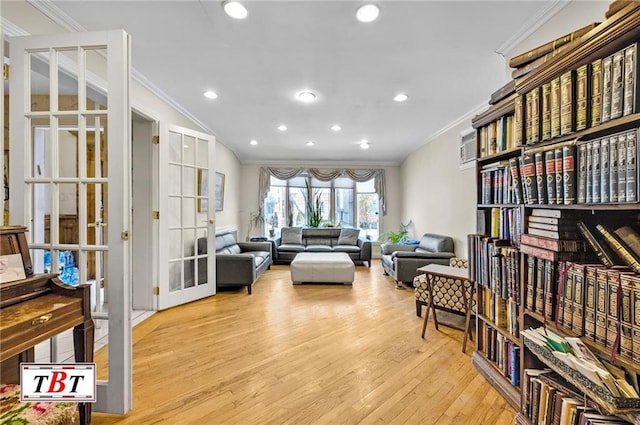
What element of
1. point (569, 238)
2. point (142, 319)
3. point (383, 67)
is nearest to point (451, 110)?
point (383, 67)

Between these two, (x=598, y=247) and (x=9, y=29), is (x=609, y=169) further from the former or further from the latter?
(x=9, y=29)

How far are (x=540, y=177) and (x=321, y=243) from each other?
18.4 ft

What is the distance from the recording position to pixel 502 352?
1.98 m

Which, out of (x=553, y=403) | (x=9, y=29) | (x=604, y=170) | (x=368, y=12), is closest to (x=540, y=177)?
(x=604, y=170)

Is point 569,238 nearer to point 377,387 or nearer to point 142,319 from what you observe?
point 377,387

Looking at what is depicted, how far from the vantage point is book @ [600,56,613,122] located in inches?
45.8

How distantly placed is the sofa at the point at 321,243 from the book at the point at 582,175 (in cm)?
494

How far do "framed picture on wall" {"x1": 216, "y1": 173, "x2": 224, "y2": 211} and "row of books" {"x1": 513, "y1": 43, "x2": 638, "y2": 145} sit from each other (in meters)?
4.72

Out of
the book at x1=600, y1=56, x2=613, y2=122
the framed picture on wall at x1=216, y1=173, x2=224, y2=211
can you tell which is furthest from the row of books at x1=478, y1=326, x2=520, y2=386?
the framed picture on wall at x1=216, y1=173, x2=224, y2=211

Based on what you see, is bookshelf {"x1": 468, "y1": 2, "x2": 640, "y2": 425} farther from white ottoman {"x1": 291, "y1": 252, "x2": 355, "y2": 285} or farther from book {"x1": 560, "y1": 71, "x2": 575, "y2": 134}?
white ottoman {"x1": 291, "y1": 252, "x2": 355, "y2": 285}

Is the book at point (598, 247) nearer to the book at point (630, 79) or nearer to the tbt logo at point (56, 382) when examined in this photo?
the book at point (630, 79)

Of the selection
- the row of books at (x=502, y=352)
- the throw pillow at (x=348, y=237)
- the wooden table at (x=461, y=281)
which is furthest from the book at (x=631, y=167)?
the throw pillow at (x=348, y=237)

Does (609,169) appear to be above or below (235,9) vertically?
below

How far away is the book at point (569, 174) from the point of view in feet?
4.37
